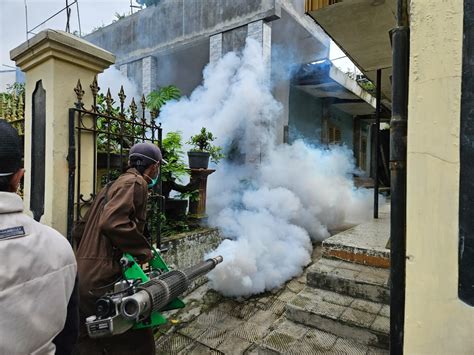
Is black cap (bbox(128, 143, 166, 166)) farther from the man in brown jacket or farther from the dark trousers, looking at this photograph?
the dark trousers

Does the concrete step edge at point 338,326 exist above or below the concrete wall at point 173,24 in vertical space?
below

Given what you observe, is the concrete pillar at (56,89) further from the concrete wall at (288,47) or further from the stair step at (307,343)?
the concrete wall at (288,47)

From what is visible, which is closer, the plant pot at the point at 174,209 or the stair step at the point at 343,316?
the stair step at the point at 343,316

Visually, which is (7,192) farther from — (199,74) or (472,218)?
(199,74)

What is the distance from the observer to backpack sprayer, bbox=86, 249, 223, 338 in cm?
189

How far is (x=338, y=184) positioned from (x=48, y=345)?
393 inches

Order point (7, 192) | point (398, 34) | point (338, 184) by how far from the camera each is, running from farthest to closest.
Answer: point (338, 184) → point (398, 34) → point (7, 192)

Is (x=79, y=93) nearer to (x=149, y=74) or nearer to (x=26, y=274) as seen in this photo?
(x=26, y=274)

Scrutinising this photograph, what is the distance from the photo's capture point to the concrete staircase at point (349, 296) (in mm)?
2941

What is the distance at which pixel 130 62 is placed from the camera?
12.1 m

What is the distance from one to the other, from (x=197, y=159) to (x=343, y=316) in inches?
154

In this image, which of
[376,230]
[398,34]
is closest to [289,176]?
[376,230]

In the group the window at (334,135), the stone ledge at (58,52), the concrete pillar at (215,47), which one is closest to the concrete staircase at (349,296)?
the stone ledge at (58,52)

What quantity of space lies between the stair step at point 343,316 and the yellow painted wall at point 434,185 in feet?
4.79
